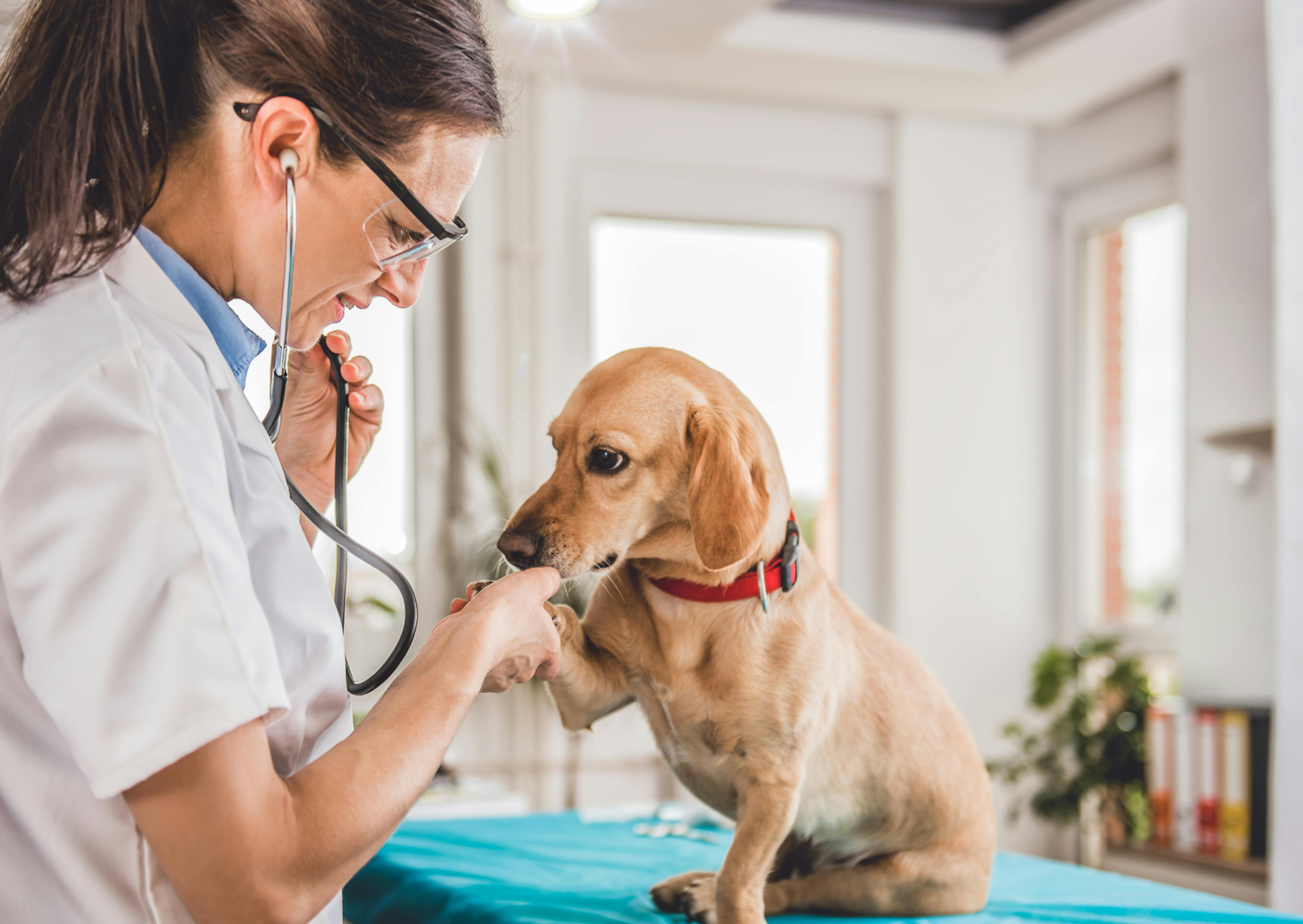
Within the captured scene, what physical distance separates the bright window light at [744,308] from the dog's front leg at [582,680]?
2.61 m

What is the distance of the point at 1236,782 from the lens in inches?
Result: 106

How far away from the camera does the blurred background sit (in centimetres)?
310

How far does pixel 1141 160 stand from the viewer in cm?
367

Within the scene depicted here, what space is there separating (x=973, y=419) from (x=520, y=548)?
3.21 metres

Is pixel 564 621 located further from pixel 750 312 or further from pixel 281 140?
pixel 750 312

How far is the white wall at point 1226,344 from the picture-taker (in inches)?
121

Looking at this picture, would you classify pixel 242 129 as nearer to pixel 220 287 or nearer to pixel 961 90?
pixel 220 287

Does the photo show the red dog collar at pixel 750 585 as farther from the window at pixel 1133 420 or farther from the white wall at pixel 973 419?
the white wall at pixel 973 419

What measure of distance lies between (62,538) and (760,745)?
1.88 ft

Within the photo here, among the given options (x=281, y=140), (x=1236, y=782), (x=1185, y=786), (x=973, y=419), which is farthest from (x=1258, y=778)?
(x=281, y=140)

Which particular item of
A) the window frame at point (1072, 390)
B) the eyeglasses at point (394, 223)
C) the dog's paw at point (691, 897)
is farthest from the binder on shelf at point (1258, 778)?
the eyeglasses at point (394, 223)

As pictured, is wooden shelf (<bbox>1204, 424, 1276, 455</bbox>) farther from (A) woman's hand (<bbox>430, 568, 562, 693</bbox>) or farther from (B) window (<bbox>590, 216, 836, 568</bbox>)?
(A) woman's hand (<bbox>430, 568, 562, 693</bbox>)

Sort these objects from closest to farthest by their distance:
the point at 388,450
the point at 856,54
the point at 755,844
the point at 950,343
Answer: the point at 755,844
the point at 388,450
the point at 856,54
the point at 950,343

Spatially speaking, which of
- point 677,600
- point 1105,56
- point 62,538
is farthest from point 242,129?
point 1105,56
